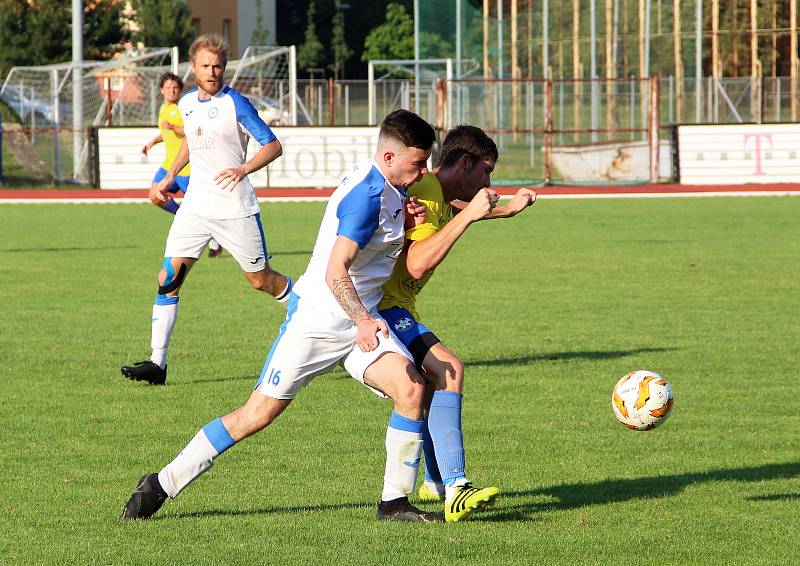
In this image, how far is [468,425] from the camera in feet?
26.0

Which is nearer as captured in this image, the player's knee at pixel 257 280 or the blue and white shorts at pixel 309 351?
the blue and white shorts at pixel 309 351

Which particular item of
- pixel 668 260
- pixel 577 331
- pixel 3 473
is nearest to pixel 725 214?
pixel 668 260

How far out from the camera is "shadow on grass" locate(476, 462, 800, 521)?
6.05m

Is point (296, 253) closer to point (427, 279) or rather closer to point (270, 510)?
point (427, 279)

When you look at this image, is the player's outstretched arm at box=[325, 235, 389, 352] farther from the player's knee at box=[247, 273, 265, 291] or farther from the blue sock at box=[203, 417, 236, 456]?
the player's knee at box=[247, 273, 265, 291]

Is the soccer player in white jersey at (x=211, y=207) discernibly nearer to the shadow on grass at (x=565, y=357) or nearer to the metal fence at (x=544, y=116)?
the shadow on grass at (x=565, y=357)

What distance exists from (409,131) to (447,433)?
52.9 inches

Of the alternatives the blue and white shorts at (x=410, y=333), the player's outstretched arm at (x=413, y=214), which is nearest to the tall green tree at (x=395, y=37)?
the blue and white shorts at (x=410, y=333)

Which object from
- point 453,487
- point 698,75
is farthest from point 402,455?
point 698,75

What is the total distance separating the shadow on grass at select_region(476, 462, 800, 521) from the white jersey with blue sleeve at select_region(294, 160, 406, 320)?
1.14 meters

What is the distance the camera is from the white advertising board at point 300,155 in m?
32.1

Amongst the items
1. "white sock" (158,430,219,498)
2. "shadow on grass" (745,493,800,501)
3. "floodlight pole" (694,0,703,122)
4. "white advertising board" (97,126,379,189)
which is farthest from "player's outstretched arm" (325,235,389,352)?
"floodlight pole" (694,0,703,122)

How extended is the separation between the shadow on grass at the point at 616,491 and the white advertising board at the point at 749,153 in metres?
26.6

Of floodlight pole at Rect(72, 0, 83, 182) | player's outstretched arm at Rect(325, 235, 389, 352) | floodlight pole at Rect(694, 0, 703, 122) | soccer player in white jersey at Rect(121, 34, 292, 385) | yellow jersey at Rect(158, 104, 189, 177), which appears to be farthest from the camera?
floodlight pole at Rect(694, 0, 703, 122)
